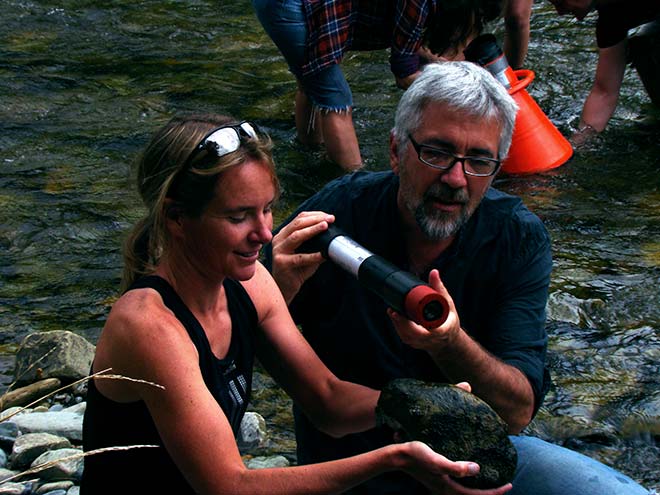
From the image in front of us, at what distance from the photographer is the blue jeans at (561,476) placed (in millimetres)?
2633

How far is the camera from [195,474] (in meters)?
2.25

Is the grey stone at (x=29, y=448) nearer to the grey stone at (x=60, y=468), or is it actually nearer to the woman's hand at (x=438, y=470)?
the grey stone at (x=60, y=468)

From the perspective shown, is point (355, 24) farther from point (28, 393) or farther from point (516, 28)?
point (28, 393)

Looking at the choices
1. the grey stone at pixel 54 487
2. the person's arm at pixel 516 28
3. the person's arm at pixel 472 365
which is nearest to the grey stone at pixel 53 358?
the grey stone at pixel 54 487

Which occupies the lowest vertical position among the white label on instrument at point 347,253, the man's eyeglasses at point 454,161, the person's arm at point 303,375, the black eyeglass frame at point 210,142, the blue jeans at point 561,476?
the blue jeans at point 561,476

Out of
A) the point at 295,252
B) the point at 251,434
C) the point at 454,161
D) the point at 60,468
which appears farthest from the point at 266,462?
the point at 454,161

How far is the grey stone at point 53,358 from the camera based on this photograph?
398 centimetres

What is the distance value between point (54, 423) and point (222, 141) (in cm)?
172

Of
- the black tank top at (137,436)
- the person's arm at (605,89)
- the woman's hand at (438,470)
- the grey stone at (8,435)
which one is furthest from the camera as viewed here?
the person's arm at (605,89)

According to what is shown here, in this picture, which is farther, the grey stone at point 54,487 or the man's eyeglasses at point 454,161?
the grey stone at point 54,487

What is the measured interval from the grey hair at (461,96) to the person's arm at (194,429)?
36.9 inches

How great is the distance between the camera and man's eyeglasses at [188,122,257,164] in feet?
7.79

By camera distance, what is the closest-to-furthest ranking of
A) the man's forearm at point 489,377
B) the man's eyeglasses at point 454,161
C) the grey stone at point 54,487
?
the man's forearm at point 489,377 < the man's eyeglasses at point 454,161 < the grey stone at point 54,487

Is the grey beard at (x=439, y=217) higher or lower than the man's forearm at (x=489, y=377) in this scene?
higher
